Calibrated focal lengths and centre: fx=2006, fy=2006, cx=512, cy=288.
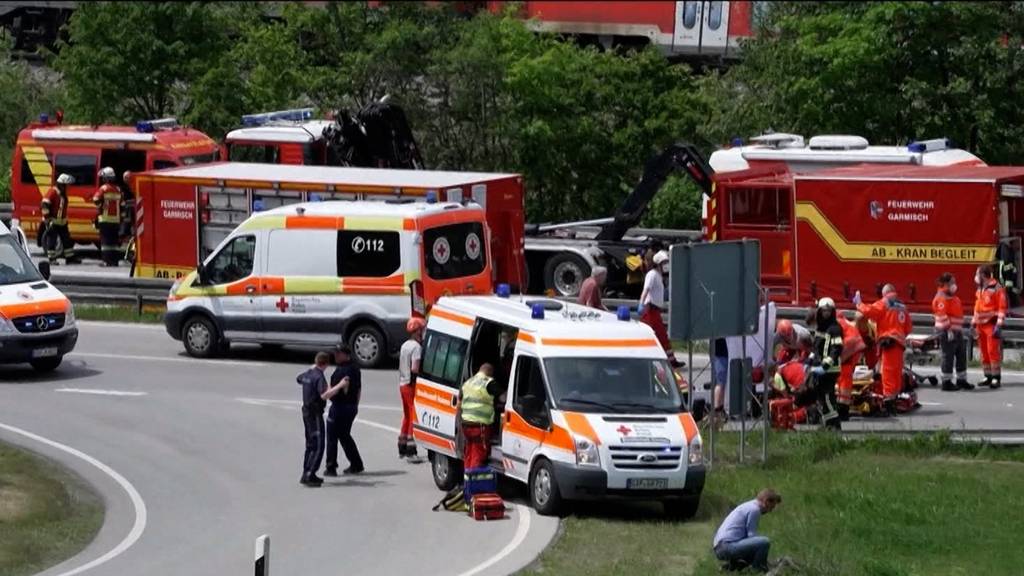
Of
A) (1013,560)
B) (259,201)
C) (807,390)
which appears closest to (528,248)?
(259,201)

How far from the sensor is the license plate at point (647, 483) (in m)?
18.5

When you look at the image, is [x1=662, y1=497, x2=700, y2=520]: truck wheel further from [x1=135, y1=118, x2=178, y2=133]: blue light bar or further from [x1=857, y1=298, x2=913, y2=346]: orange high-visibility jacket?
[x1=135, y1=118, x2=178, y2=133]: blue light bar

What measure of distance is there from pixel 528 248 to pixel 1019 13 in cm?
1239

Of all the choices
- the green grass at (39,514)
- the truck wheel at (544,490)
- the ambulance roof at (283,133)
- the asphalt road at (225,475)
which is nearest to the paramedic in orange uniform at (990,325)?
the asphalt road at (225,475)

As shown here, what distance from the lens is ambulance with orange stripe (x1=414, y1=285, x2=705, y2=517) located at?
18578mm

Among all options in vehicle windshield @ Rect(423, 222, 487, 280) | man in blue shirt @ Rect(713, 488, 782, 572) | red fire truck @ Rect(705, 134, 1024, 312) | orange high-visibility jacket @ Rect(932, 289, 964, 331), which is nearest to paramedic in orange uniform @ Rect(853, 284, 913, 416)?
orange high-visibility jacket @ Rect(932, 289, 964, 331)

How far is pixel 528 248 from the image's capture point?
3416 cm

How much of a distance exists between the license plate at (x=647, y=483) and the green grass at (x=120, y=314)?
50.4 ft

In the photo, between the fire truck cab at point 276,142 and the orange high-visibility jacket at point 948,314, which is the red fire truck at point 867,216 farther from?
the fire truck cab at point 276,142

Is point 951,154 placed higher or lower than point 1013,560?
higher

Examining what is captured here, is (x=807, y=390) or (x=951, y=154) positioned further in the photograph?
(x=951, y=154)

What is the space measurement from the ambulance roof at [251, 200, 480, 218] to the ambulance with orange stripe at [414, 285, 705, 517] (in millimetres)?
6856

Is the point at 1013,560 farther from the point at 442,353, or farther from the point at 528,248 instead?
the point at 528,248

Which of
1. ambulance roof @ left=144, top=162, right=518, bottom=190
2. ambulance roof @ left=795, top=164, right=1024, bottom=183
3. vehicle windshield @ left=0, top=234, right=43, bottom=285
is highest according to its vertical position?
ambulance roof @ left=795, top=164, right=1024, bottom=183
